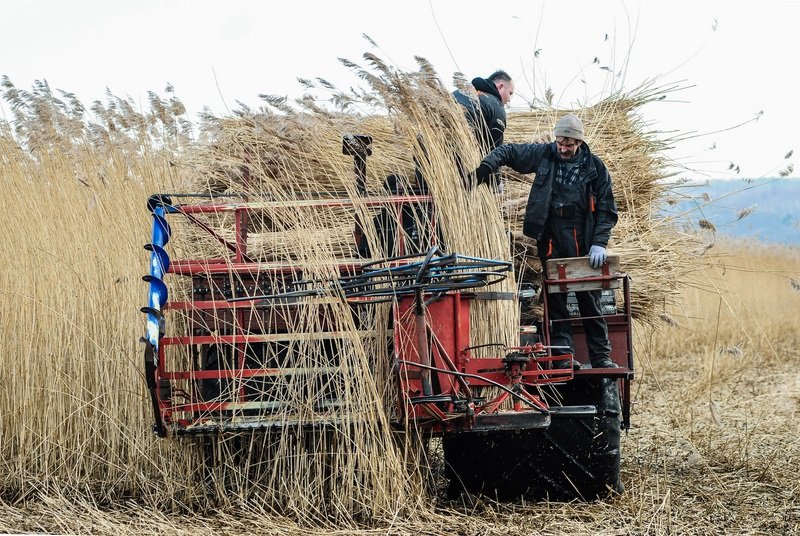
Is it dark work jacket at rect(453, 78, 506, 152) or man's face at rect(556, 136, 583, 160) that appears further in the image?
dark work jacket at rect(453, 78, 506, 152)

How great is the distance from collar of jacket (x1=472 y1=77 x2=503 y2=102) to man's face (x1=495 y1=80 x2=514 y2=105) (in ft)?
1.02

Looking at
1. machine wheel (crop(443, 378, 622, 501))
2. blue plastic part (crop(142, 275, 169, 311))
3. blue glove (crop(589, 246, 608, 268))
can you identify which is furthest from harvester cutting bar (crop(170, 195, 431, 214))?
machine wheel (crop(443, 378, 622, 501))

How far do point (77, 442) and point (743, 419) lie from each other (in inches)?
217

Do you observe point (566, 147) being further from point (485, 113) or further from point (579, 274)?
point (579, 274)

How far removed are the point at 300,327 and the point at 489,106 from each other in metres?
2.37

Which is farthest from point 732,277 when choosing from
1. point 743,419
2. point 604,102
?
point 604,102

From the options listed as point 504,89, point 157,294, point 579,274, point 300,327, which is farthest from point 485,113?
point 157,294

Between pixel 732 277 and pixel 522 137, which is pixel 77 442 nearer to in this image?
pixel 522 137

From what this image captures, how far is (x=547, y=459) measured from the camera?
5.82 meters

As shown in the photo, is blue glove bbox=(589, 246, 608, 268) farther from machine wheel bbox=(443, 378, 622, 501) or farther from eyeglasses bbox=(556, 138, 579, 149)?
eyeglasses bbox=(556, 138, 579, 149)

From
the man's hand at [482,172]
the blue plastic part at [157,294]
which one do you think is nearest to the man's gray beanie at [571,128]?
the man's hand at [482,172]

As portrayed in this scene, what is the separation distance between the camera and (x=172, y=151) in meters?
7.19

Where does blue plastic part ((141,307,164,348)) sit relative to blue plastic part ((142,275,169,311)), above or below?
below

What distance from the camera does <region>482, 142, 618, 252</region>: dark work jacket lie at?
21.0 feet
